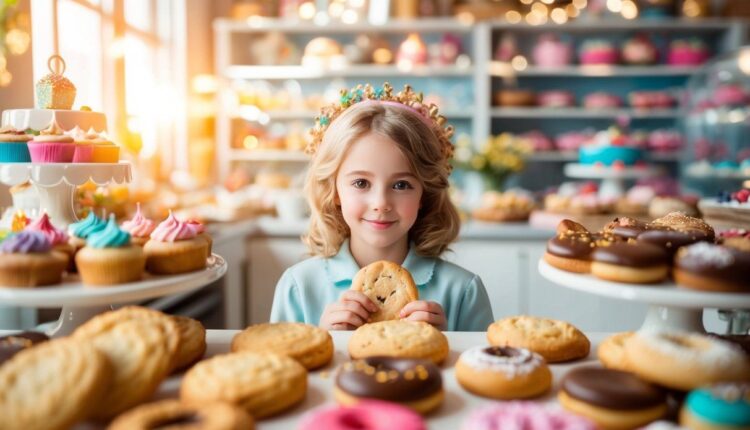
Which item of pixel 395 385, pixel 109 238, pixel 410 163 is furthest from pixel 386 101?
pixel 395 385

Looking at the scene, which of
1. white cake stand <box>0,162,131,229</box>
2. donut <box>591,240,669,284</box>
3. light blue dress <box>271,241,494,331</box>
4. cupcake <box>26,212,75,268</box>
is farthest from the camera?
light blue dress <box>271,241,494,331</box>

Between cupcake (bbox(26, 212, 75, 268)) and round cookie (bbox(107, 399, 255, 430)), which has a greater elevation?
cupcake (bbox(26, 212, 75, 268))

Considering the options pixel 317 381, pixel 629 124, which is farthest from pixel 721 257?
pixel 629 124

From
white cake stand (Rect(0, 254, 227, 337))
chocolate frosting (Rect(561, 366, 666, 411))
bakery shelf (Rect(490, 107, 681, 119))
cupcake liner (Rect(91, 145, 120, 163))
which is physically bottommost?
chocolate frosting (Rect(561, 366, 666, 411))

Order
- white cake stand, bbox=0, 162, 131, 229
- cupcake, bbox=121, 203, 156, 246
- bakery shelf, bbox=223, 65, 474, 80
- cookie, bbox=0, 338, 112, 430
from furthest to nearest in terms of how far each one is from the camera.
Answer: bakery shelf, bbox=223, 65, 474, 80
white cake stand, bbox=0, 162, 131, 229
cupcake, bbox=121, 203, 156, 246
cookie, bbox=0, 338, 112, 430

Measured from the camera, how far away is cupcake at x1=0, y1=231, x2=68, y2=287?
1.06 meters

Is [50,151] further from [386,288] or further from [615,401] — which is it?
[615,401]

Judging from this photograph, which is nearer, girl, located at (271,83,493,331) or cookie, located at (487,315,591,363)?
cookie, located at (487,315,591,363)

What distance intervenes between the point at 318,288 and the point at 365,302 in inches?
18.9

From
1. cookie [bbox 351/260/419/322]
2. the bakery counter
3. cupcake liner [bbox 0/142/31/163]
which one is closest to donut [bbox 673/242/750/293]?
the bakery counter

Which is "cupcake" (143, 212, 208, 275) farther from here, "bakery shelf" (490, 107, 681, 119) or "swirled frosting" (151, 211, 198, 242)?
"bakery shelf" (490, 107, 681, 119)

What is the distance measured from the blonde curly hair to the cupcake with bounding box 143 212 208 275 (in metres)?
0.59

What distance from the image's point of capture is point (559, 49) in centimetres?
562

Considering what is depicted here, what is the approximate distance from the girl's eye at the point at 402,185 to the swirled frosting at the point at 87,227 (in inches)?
29.3
